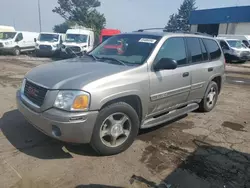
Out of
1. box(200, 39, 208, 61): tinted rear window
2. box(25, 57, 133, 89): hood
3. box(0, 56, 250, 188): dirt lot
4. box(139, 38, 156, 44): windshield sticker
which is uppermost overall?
box(139, 38, 156, 44): windshield sticker

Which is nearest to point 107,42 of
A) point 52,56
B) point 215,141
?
point 215,141

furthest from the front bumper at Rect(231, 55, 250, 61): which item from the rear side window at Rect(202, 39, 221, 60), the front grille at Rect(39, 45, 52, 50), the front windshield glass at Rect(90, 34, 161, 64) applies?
the front windshield glass at Rect(90, 34, 161, 64)

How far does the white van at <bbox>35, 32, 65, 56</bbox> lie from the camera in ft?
63.7

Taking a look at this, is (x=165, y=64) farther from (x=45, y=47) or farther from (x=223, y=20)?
(x=223, y=20)

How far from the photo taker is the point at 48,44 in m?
19.5

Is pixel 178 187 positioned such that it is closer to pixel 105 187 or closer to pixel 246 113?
pixel 105 187

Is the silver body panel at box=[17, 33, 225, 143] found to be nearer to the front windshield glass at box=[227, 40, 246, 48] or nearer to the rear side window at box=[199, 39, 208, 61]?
the rear side window at box=[199, 39, 208, 61]

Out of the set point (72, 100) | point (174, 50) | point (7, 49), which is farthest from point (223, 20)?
point (72, 100)

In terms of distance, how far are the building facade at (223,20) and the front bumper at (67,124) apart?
3599 centimetres

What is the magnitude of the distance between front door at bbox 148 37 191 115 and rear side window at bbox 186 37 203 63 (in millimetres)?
243

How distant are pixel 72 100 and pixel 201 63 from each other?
10.1ft

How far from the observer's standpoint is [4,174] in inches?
116

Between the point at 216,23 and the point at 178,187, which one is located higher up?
the point at 216,23

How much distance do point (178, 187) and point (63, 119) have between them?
5.27ft
